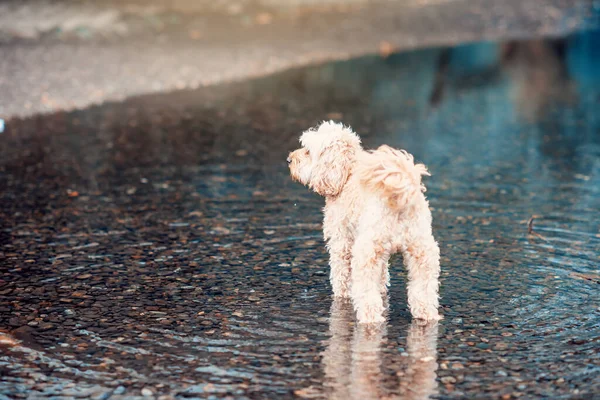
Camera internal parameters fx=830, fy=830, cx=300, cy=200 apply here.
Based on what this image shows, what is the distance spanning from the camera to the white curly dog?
777 centimetres

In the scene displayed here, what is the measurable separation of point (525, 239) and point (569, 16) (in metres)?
31.8

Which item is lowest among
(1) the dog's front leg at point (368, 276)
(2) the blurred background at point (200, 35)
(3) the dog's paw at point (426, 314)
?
(3) the dog's paw at point (426, 314)

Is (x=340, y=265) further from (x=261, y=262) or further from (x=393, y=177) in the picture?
(x=261, y=262)

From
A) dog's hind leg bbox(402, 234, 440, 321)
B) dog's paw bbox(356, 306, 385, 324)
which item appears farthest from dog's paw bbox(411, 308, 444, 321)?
dog's paw bbox(356, 306, 385, 324)

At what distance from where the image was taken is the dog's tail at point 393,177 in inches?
300

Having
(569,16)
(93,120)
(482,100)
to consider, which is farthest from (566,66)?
Answer: (93,120)

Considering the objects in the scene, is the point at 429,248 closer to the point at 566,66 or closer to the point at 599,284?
the point at 599,284

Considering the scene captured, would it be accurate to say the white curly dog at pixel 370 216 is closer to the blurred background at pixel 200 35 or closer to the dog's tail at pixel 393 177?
the dog's tail at pixel 393 177

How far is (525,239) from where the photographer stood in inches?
435

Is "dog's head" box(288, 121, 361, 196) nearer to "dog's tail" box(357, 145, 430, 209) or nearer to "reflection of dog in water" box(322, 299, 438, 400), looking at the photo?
"dog's tail" box(357, 145, 430, 209)

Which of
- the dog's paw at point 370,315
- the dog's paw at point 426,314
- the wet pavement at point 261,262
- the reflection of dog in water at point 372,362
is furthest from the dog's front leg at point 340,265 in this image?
the dog's paw at point 426,314

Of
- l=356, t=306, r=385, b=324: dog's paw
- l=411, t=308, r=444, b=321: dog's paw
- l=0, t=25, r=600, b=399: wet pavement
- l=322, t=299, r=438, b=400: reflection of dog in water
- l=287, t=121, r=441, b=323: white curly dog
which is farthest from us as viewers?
l=411, t=308, r=444, b=321: dog's paw

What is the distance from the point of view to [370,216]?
7906 millimetres

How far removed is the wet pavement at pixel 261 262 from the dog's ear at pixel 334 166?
1.36 m
